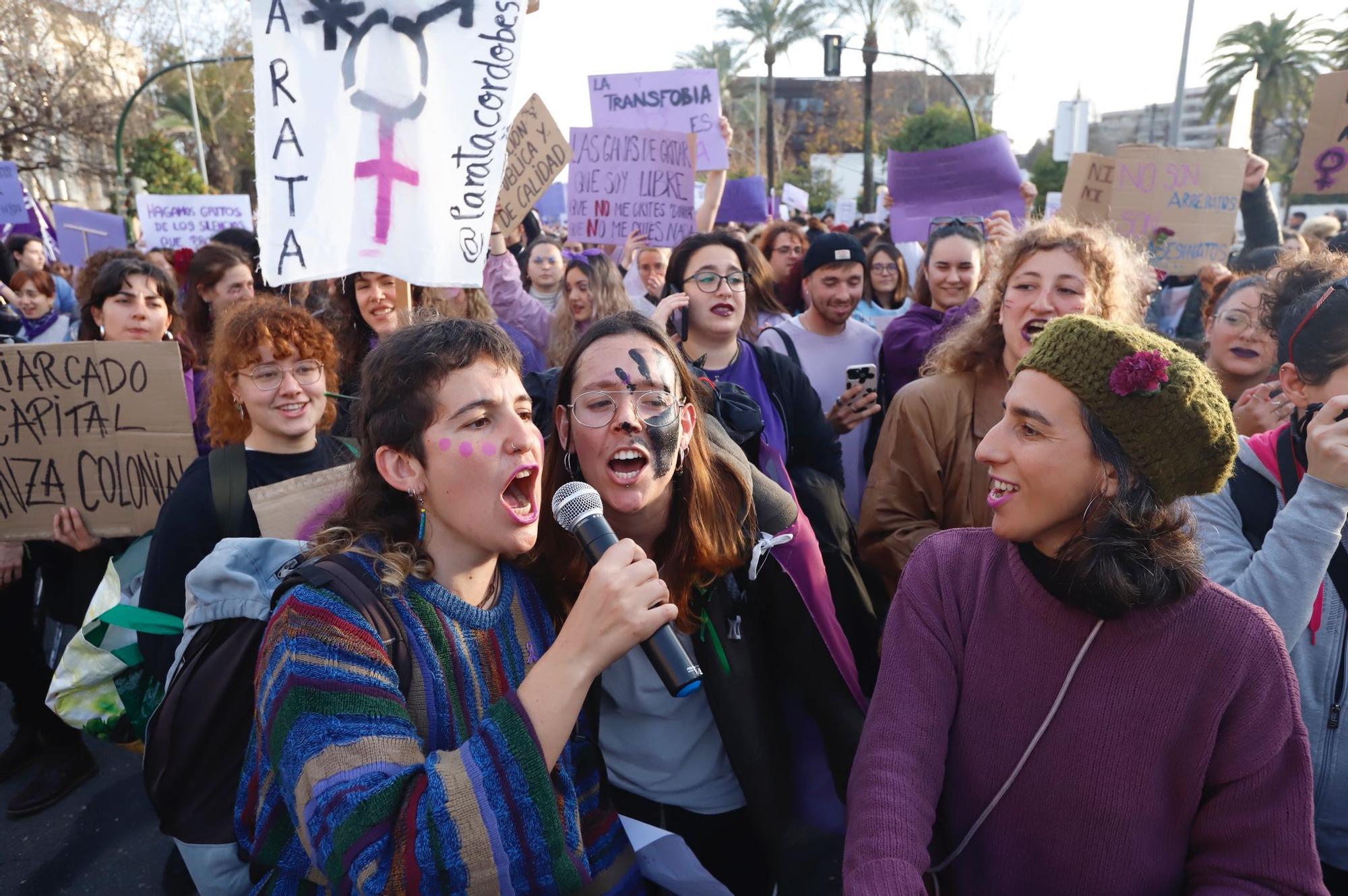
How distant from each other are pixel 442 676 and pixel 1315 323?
2050mm

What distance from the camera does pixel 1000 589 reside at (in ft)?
5.40

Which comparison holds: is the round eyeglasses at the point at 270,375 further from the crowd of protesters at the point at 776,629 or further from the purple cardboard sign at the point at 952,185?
the purple cardboard sign at the point at 952,185

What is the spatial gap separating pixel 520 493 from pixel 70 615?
8.61 ft

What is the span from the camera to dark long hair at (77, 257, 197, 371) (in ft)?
12.4

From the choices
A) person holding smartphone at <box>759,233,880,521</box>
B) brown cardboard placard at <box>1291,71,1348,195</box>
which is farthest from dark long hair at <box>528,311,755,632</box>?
brown cardboard placard at <box>1291,71,1348,195</box>

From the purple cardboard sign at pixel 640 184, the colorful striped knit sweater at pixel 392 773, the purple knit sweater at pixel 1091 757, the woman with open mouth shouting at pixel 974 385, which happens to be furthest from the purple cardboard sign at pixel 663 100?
the colorful striped knit sweater at pixel 392 773

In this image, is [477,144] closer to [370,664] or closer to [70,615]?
[370,664]

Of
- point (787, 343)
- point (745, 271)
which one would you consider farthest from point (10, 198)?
point (787, 343)

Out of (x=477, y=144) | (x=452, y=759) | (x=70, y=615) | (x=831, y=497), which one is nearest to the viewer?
(x=452, y=759)

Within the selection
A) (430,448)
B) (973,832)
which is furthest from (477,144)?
(973,832)

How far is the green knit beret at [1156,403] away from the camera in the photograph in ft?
4.83

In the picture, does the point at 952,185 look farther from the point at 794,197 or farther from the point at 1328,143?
the point at 794,197

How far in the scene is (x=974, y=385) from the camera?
9.61 feet

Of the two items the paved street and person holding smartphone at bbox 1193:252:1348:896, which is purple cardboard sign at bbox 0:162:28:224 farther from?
person holding smartphone at bbox 1193:252:1348:896
